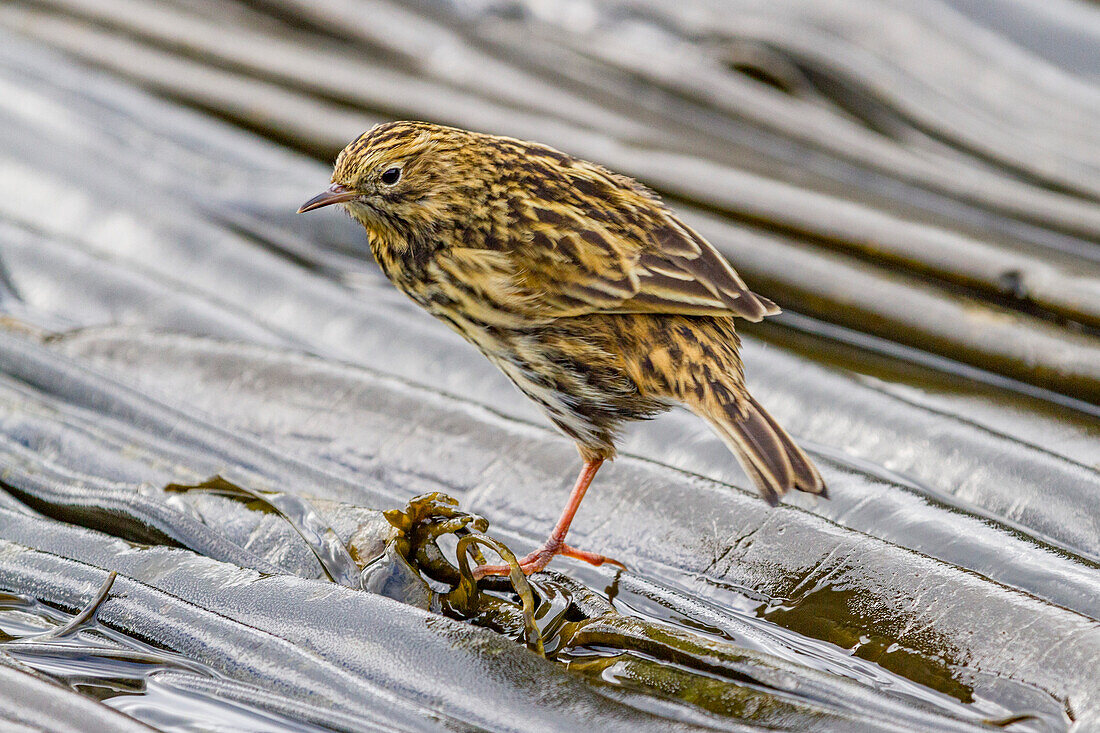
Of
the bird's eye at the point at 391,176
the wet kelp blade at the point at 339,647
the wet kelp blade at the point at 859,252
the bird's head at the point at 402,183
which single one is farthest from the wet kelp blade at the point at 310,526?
the wet kelp blade at the point at 859,252

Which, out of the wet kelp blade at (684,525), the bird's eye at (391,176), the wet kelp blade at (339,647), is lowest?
the wet kelp blade at (339,647)

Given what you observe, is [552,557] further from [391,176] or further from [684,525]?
[391,176]

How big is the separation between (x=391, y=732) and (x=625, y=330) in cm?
145

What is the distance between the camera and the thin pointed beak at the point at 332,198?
3.83 metres

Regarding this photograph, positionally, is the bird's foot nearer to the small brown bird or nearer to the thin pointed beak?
the small brown bird

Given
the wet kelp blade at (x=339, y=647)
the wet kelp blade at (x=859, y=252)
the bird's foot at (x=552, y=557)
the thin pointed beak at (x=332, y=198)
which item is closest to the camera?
the wet kelp blade at (x=339, y=647)

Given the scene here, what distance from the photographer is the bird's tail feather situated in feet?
10.8

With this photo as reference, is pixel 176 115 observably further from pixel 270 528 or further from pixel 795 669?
pixel 795 669

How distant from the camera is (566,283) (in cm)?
361

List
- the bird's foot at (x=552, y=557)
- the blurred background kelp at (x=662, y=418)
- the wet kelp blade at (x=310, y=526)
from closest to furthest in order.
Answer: the blurred background kelp at (x=662, y=418)
the wet kelp blade at (x=310, y=526)
the bird's foot at (x=552, y=557)

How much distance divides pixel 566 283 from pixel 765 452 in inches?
31.0

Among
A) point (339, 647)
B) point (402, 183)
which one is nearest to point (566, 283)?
point (402, 183)

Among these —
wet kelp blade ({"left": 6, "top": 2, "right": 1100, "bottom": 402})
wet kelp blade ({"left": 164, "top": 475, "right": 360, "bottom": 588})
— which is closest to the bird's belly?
wet kelp blade ({"left": 164, "top": 475, "right": 360, "bottom": 588})

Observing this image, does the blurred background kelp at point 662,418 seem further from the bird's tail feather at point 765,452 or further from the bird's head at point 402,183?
the bird's head at point 402,183
